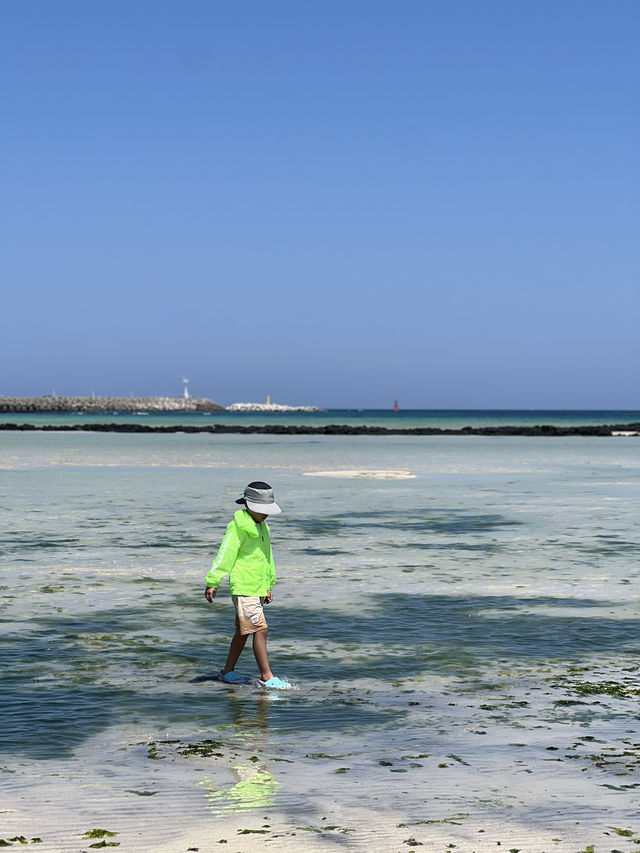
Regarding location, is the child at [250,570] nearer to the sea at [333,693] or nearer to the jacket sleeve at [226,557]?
the jacket sleeve at [226,557]

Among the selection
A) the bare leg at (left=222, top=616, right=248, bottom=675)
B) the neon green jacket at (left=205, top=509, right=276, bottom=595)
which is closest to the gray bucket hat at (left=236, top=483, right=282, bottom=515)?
the neon green jacket at (left=205, top=509, right=276, bottom=595)

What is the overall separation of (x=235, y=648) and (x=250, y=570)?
2.32ft

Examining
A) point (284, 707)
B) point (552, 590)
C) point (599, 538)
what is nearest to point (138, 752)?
point (284, 707)

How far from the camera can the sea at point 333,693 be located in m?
6.12

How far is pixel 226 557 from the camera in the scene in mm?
9039

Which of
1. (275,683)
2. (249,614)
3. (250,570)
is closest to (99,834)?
(275,683)

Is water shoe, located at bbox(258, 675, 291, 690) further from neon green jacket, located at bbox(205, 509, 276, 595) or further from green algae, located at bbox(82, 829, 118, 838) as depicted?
green algae, located at bbox(82, 829, 118, 838)

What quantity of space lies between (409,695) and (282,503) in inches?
708

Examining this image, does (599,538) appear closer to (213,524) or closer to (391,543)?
(391,543)

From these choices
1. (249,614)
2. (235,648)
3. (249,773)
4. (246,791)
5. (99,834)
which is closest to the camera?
(99,834)

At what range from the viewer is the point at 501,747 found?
7570mm

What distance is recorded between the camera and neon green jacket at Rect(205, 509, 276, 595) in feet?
29.7

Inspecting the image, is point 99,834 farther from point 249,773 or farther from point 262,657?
point 262,657

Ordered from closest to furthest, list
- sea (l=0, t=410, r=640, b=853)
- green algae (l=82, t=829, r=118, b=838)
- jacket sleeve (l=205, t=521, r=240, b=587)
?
green algae (l=82, t=829, r=118, b=838) < sea (l=0, t=410, r=640, b=853) < jacket sleeve (l=205, t=521, r=240, b=587)
